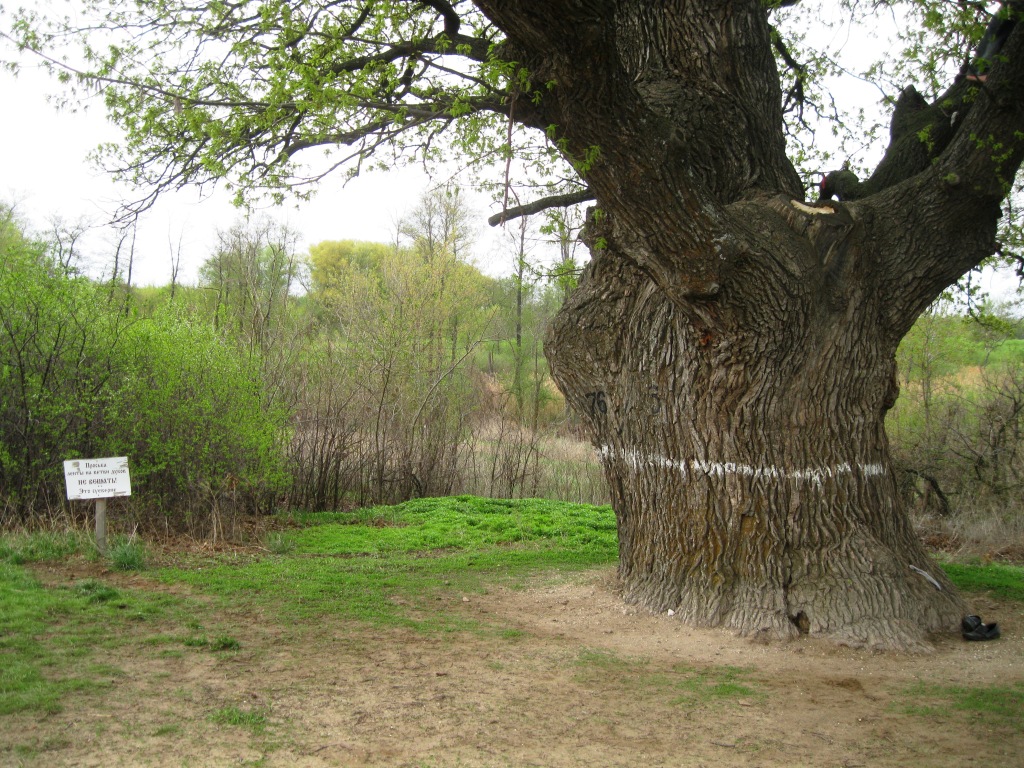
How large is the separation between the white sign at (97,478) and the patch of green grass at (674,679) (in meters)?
4.91

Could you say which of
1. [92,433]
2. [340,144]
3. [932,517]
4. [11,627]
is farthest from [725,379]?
[932,517]

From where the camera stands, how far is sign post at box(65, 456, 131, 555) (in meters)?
7.98

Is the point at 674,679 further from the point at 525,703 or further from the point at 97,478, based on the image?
the point at 97,478

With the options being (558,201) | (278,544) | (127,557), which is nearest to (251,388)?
(278,544)

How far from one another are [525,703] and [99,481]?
5264 mm

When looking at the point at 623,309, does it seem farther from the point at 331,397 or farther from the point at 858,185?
the point at 331,397

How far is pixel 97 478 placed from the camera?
8.09 m

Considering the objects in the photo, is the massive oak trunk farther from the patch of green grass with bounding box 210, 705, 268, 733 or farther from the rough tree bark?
the patch of green grass with bounding box 210, 705, 268, 733

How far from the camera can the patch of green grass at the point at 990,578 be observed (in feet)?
25.3

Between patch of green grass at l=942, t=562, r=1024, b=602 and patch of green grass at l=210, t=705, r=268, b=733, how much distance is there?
→ 6444 mm

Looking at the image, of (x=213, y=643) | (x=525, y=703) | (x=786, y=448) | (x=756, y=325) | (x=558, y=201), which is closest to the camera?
(x=525, y=703)

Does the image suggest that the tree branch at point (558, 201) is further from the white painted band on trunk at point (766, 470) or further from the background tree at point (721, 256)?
the white painted band on trunk at point (766, 470)

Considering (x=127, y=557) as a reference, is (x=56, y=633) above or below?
below

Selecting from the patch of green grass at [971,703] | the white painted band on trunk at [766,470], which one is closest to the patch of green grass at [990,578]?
the white painted band on trunk at [766,470]
